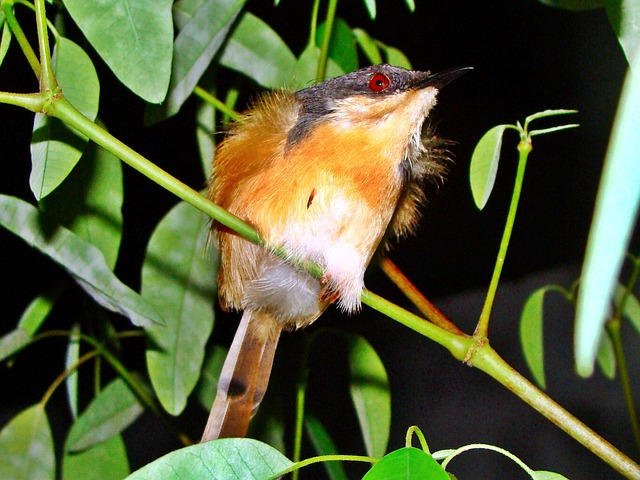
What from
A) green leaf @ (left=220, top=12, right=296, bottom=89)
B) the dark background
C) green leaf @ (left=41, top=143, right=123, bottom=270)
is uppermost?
green leaf @ (left=220, top=12, right=296, bottom=89)

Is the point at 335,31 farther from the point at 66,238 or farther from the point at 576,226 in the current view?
the point at 576,226

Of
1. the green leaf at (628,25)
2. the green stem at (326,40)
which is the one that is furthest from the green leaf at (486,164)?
the green stem at (326,40)

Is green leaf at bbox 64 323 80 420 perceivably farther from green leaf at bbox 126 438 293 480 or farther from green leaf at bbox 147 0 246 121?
green leaf at bbox 126 438 293 480

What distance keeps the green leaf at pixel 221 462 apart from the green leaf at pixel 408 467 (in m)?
0.09

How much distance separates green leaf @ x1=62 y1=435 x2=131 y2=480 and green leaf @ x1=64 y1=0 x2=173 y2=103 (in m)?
0.71

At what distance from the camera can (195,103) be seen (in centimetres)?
116

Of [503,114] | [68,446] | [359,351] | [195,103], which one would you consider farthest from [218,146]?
[503,114]

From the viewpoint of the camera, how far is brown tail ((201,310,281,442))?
3.19 ft

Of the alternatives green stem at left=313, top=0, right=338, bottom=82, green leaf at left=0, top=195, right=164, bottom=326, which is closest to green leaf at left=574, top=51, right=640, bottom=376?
green leaf at left=0, top=195, right=164, bottom=326

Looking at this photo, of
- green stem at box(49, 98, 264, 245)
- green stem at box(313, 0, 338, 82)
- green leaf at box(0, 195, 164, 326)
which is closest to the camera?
green stem at box(49, 98, 264, 245)

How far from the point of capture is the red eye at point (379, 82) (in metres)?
0.97

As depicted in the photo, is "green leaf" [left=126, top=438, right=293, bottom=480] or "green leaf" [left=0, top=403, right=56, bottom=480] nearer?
"green leaf" [left=126, top=438, right=293, bottom=480]

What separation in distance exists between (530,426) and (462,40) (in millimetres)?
1409

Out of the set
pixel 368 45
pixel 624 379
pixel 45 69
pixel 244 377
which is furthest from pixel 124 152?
pixel 624 379
